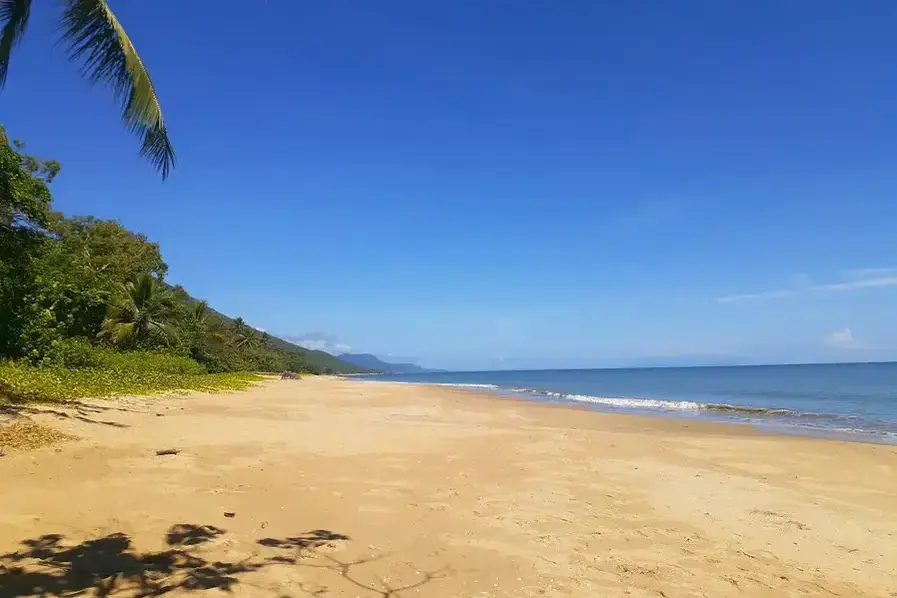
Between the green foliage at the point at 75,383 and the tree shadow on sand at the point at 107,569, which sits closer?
the tree shadow on sand at the point at 107,569

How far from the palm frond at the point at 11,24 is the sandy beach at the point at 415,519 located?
5019mm

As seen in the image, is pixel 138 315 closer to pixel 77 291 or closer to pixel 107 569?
pixel 77 291

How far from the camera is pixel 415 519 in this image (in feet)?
19.0

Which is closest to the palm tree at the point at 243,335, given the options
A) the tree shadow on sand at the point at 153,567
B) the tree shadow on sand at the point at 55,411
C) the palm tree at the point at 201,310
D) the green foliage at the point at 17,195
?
the palm tree at the point at 201,310

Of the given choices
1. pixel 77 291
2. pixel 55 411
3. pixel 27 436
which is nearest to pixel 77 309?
pixel 77 291

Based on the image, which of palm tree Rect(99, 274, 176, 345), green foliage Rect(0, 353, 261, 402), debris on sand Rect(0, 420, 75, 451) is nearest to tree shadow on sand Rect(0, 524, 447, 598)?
debris on sand Rect(0, 420, 75, 451)

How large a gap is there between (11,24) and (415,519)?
7776 mm

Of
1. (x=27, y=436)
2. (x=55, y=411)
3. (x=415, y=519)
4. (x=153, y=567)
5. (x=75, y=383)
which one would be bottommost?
(x=415, y=519)

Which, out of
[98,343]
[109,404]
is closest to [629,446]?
[109,404]

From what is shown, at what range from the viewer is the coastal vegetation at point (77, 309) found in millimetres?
14000

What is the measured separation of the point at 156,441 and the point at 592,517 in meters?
6.85

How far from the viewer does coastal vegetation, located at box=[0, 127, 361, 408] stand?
45.9 ft

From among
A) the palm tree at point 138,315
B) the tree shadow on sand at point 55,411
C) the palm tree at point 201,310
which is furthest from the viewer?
the palm tree at point 201,310

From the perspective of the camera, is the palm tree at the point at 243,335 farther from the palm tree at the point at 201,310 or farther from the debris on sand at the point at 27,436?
the debris on sand at the point at 27,436
